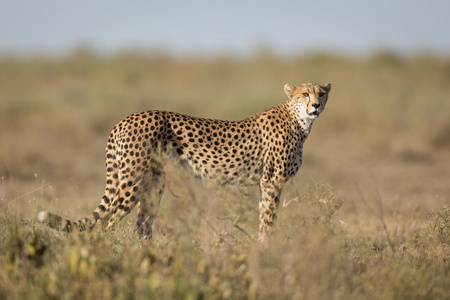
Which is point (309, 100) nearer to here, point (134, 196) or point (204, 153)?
point (204, 153)

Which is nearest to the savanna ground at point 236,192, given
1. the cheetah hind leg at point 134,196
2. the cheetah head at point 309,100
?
the cheetah hind leg at point 134,196

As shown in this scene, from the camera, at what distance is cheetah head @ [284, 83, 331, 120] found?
4906mm

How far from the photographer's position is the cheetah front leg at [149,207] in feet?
15.0

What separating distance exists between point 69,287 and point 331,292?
153cm

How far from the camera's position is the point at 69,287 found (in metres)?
3.04

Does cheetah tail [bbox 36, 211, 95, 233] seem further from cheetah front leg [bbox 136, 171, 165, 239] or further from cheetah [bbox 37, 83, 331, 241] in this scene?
cheetah front leg [bbox 136, 171, 165, 239]

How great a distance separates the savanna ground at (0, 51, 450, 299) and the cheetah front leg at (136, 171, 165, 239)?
0.52ft

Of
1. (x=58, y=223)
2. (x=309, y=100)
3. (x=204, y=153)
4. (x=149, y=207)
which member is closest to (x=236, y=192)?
(x=204, y=153)

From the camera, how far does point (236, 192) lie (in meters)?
4.39

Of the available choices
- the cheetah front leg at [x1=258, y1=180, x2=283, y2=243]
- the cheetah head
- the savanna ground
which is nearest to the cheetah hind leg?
the savanna ground

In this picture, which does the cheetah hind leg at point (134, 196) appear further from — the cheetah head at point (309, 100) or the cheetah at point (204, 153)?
the cheetah head at point (309, 100)

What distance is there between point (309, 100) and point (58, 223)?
7.99 ft

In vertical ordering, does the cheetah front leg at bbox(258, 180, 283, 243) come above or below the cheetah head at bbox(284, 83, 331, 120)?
below

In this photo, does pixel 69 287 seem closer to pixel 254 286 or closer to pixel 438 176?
pixel 254 286
